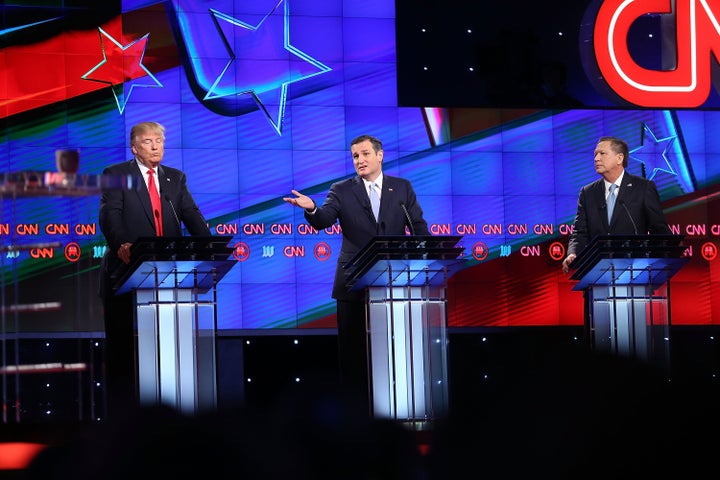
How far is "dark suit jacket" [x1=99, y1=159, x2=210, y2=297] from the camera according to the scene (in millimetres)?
5984

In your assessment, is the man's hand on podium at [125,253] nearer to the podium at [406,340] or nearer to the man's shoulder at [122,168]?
the man's shoulder at [122,168]

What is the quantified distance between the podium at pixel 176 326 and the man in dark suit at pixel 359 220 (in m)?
0.91

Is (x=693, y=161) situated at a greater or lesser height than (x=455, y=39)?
lesser

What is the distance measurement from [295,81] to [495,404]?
7.68m

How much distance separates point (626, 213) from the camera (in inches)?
279

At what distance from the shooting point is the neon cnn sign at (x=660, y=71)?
9.71 m

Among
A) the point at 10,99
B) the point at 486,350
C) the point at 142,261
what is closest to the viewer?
the point at 142,261

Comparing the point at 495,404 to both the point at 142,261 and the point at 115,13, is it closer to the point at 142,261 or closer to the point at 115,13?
the point at 142,261

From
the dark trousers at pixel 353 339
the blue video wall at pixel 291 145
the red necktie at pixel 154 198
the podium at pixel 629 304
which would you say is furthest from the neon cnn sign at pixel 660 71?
the red necktie at pixel 154 198

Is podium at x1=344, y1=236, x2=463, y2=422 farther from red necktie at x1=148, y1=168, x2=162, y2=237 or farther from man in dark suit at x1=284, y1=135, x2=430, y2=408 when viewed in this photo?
red necktie at x1=148, y1=168, x2=162, y2=237

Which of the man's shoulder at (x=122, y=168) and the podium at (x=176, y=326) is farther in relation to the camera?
the man's shoulder at (x=122, y=168)

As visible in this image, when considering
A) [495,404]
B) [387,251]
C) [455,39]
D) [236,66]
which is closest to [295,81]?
[236,66]

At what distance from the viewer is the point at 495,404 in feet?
5.67

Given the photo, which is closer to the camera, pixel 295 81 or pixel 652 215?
pixel 652 215
